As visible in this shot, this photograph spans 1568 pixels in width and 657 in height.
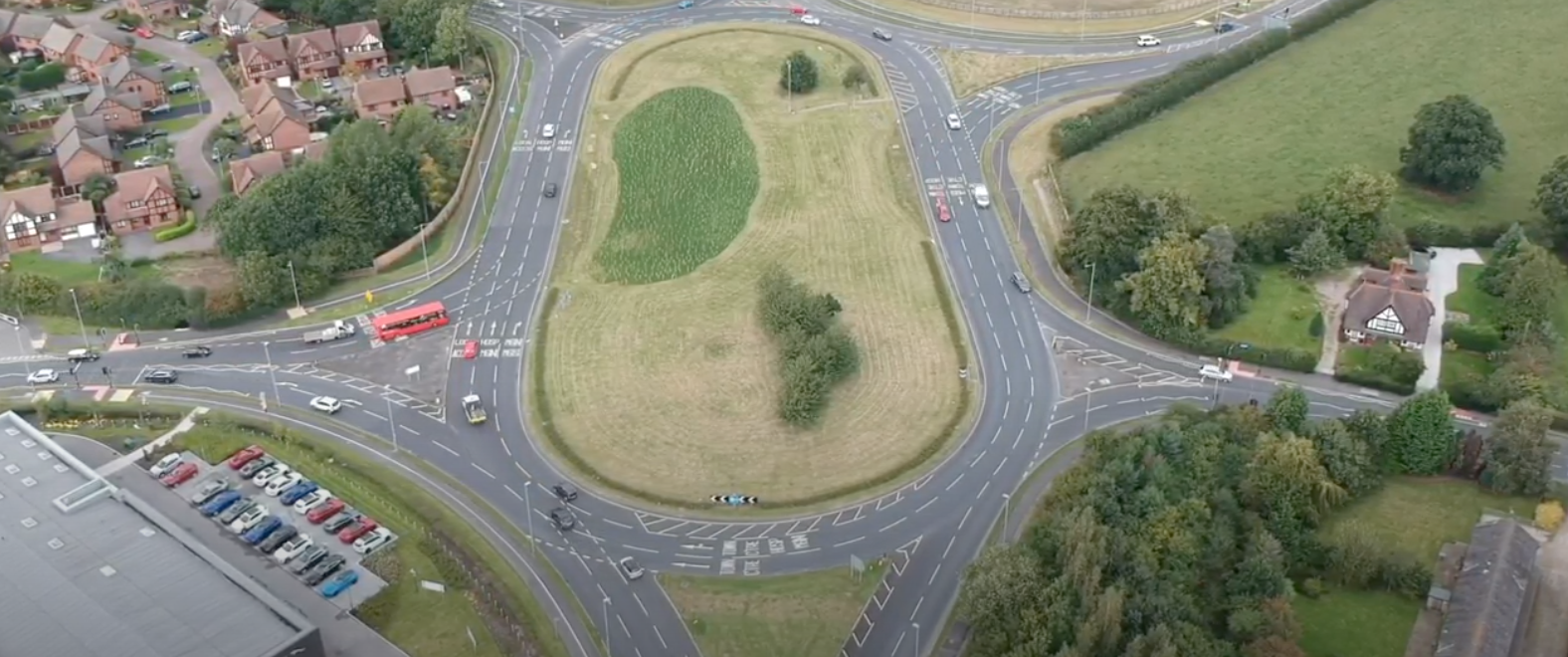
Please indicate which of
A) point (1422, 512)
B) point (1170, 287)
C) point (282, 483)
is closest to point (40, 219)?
point (282, 483)

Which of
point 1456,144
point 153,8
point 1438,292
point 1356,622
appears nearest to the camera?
point 1356,622

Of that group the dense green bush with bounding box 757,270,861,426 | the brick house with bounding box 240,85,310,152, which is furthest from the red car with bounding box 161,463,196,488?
the brick house with bounding box 240,85,310,152

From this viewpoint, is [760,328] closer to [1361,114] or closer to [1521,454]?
[1521,454]

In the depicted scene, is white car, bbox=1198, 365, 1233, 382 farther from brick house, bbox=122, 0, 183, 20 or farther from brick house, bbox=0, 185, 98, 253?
brick house, bbox=122, 0, 183, 20

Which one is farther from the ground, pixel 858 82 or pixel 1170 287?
pixel 858 82

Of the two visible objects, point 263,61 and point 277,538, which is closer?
point 277,538

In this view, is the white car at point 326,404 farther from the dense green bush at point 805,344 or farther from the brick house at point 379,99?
the brick house at point 379,99
